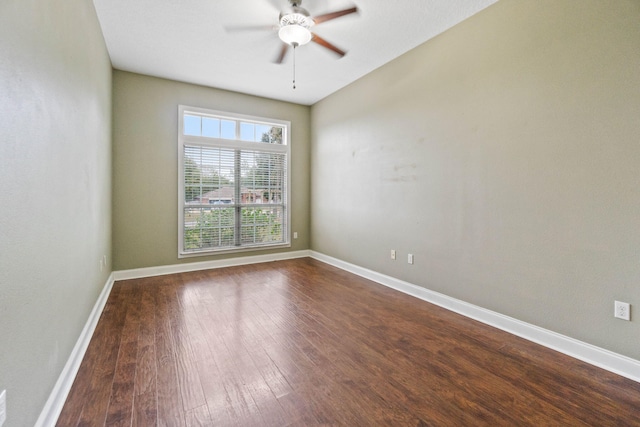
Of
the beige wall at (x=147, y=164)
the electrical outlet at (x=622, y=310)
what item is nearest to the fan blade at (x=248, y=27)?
the beige wall at (x=147, y=164)

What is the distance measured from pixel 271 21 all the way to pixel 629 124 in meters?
2.98

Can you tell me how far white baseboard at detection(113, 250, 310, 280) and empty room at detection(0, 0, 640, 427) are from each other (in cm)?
5

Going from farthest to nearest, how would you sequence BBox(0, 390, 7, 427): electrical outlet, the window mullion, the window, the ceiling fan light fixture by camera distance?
the window mullion, the window, the ceiling fan light fixture, BBox(0, 390, 7, 427): electrical outlet

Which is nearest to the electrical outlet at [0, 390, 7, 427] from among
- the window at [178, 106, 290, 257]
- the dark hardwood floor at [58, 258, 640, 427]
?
the dark hardwood floor at [58, 258, 640, 427]

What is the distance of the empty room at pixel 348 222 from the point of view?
1.50 meters

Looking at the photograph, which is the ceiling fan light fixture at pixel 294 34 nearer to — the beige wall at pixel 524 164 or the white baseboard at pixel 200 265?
the beige wall at pixel 524 164

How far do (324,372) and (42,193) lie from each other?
188 cm

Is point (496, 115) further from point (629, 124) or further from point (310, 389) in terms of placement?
point (310, 389)

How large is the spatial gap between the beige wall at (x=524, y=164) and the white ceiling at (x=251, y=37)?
1.10ft

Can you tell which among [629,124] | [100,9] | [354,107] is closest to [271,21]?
[100,9]

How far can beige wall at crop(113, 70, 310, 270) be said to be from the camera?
3.94 m

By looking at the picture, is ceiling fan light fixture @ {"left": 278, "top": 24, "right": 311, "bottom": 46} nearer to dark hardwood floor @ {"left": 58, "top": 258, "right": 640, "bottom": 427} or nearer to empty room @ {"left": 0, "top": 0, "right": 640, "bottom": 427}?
empty room @ {"left": 0, "top": 0, "right": 640, "bottom": 427}

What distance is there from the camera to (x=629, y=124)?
184cm

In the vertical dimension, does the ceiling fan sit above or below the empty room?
above
